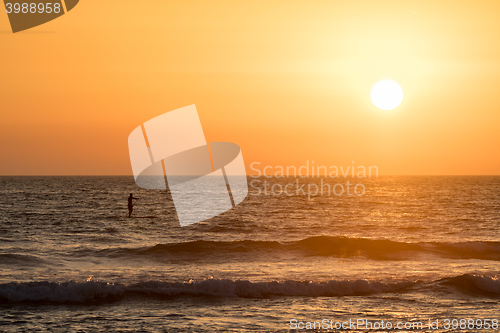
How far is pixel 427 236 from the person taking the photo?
30984 mm

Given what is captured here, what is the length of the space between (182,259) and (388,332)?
13.8 metres

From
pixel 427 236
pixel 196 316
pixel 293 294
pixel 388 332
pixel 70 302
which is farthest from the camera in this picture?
pixel 427 236

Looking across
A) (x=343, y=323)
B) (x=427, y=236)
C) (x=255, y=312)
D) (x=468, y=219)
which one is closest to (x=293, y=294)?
(x=255, y=312)

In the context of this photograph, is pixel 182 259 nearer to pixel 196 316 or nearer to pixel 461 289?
pixel 196 316

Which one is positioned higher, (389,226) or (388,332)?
(388,332)

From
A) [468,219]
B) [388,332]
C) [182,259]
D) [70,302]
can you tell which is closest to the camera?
[388,332]

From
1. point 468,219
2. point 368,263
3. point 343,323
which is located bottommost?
point 468,219

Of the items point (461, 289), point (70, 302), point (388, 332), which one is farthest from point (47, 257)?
point (461, 289)

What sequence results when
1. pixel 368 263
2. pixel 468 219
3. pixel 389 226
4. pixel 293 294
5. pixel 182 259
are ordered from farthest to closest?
pixel 468 219 → pixel 389 226 → pixel 182 259 → pixel 368 263 → pixel 293 294

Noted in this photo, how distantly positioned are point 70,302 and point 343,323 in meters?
9.03

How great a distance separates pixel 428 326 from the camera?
38.8ft

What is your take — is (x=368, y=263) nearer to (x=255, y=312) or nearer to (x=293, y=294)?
(x=293, y=294)

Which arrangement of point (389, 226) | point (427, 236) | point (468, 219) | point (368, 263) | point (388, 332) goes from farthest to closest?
1. point (468, 219)
2. point (389, 226)
3. point (427, 236)
4. point (368, 263)
5. point (388, 332)

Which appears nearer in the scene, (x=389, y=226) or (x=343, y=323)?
(x=343, y=323)
